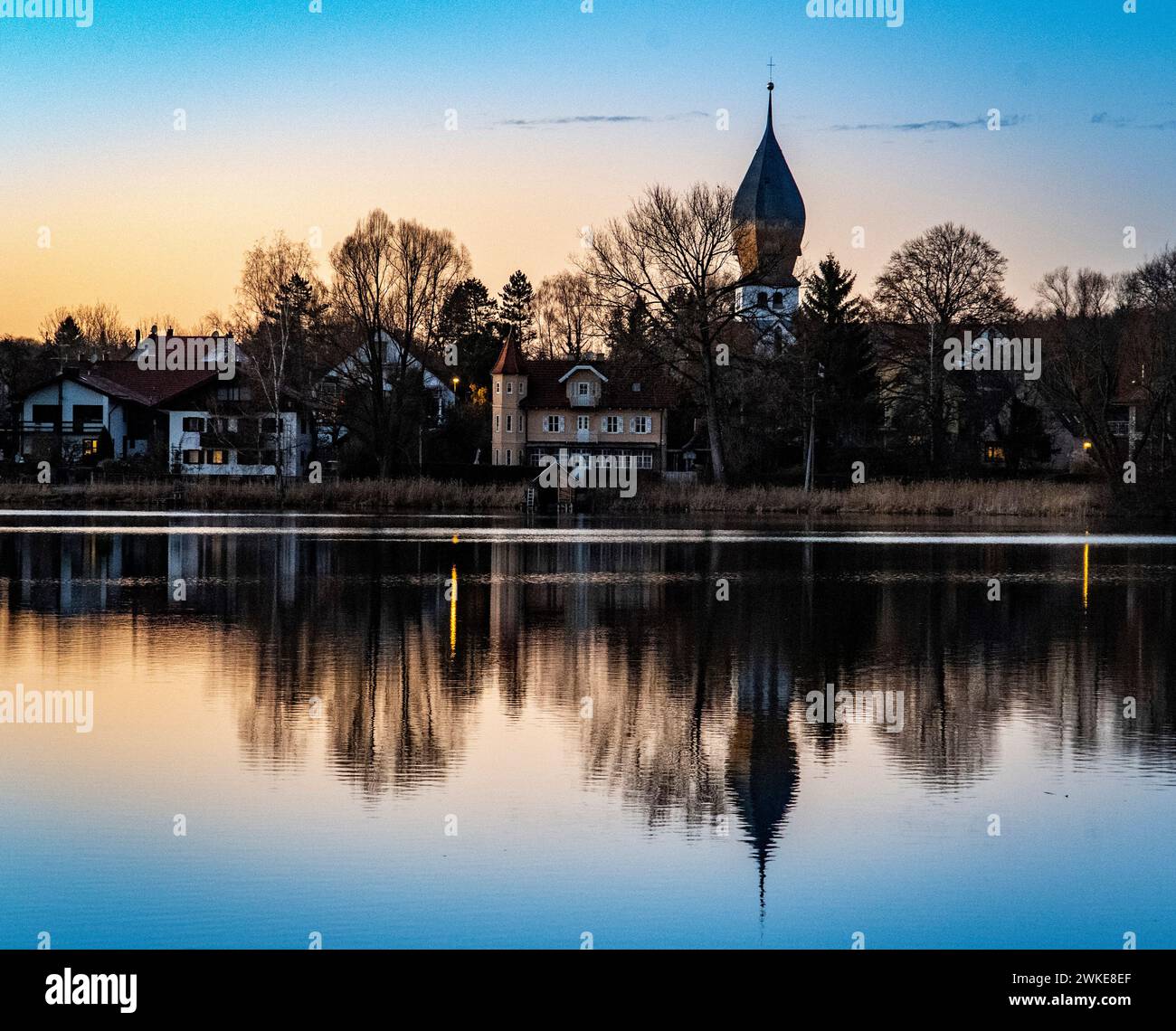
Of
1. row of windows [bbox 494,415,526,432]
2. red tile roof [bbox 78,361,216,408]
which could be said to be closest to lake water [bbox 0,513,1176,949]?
row of windows [bbox 494,415,526,432]

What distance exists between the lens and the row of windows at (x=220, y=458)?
95.5m

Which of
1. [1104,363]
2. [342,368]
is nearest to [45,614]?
[1104,363]

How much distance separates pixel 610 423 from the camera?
10944cm

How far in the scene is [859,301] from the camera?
9344 cm

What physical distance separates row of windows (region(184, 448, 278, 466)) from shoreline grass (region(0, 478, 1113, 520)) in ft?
65.9

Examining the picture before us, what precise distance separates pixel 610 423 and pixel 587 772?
320 feet

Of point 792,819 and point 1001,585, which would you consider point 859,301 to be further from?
point 792,819

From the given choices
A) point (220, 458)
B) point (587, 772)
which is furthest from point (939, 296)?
point (587, 772)

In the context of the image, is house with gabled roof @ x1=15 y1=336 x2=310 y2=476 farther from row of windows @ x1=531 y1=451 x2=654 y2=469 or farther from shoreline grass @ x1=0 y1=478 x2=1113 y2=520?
Answer: shoreline grass @ x1=0 y1=478 x2=1113 y2=520

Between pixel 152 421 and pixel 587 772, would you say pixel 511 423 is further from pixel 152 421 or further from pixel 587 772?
pixel 587 772

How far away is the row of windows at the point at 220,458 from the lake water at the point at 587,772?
69873mm

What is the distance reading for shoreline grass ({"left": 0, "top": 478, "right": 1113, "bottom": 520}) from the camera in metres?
64.1

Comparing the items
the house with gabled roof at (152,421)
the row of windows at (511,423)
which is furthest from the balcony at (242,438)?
the row of windows at (511,423)

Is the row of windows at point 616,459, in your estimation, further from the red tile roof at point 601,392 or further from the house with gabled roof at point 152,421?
the house with gabled roof at point 152,421
